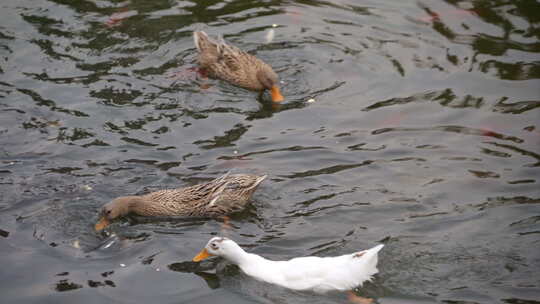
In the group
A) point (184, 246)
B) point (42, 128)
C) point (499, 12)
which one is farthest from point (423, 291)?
point (499, 12)

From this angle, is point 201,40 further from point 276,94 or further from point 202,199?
point 202,199

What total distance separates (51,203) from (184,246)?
160 cm

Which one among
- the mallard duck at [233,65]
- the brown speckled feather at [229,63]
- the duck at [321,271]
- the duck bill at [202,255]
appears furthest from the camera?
the brown speckled feather at [229,63]

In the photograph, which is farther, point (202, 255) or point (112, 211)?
point (112, 211)

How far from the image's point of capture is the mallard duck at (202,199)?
8.16 m

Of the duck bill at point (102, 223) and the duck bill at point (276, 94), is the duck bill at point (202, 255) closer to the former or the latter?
the duck bill at point (102, 223)

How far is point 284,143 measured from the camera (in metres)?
9.58

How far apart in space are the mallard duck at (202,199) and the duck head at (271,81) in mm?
2416

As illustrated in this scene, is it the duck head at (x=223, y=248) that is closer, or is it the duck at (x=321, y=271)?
the duck at (x=321, y=271)

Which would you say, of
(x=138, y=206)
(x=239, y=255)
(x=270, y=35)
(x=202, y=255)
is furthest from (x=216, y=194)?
(x=270, y=35)

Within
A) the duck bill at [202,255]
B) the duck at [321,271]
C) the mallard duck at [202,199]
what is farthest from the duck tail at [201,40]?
the duck at [321,271]

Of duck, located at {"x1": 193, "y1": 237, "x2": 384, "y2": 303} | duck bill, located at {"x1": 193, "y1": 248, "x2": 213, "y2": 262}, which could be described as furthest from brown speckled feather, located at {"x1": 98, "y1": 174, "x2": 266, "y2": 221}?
duck, located at {"x1": 193, "y1": 237, "x2": 384, "y2": 303}

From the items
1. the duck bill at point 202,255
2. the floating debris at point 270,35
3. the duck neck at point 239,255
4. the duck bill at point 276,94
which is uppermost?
the floating debris at point 270,35

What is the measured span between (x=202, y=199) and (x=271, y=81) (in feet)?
9.24
